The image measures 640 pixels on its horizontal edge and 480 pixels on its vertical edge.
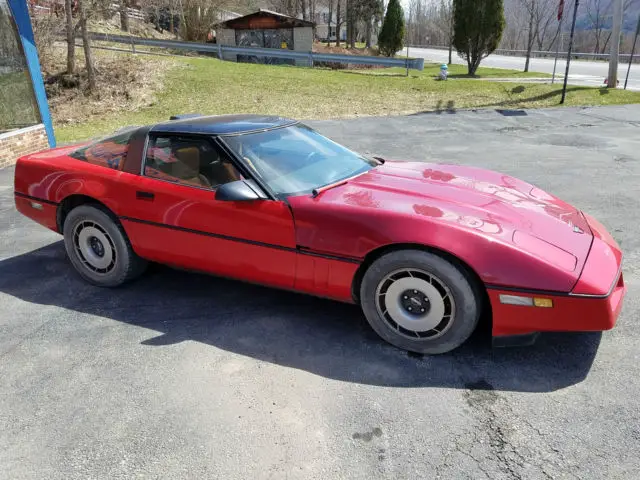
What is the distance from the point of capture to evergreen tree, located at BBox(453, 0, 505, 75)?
22766mm

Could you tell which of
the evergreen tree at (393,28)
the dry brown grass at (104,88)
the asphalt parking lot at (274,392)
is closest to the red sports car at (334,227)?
the asphalt parking lot at (274,392)

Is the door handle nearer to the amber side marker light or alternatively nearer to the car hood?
the car hood

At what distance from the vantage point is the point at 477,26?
76.2ft

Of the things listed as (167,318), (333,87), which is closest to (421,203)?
(167,318)

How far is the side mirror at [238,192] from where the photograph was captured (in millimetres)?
3105

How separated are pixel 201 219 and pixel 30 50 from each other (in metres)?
8.30

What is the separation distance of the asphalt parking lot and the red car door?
0.38m

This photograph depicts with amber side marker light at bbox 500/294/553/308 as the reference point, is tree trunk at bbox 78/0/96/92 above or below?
above

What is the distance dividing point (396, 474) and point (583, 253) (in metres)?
1.66

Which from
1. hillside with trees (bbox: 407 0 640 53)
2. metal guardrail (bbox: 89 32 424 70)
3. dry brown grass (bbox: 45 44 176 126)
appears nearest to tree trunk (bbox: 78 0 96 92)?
dry brown grass (bbox: 45 44 176 126)

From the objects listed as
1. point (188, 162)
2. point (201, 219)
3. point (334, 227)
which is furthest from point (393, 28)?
point (334, 227)

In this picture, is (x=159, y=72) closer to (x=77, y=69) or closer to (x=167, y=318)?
(x=77, y=69)

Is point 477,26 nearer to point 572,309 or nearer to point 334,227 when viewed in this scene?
point 334,227

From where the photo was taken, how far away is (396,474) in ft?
6.99
